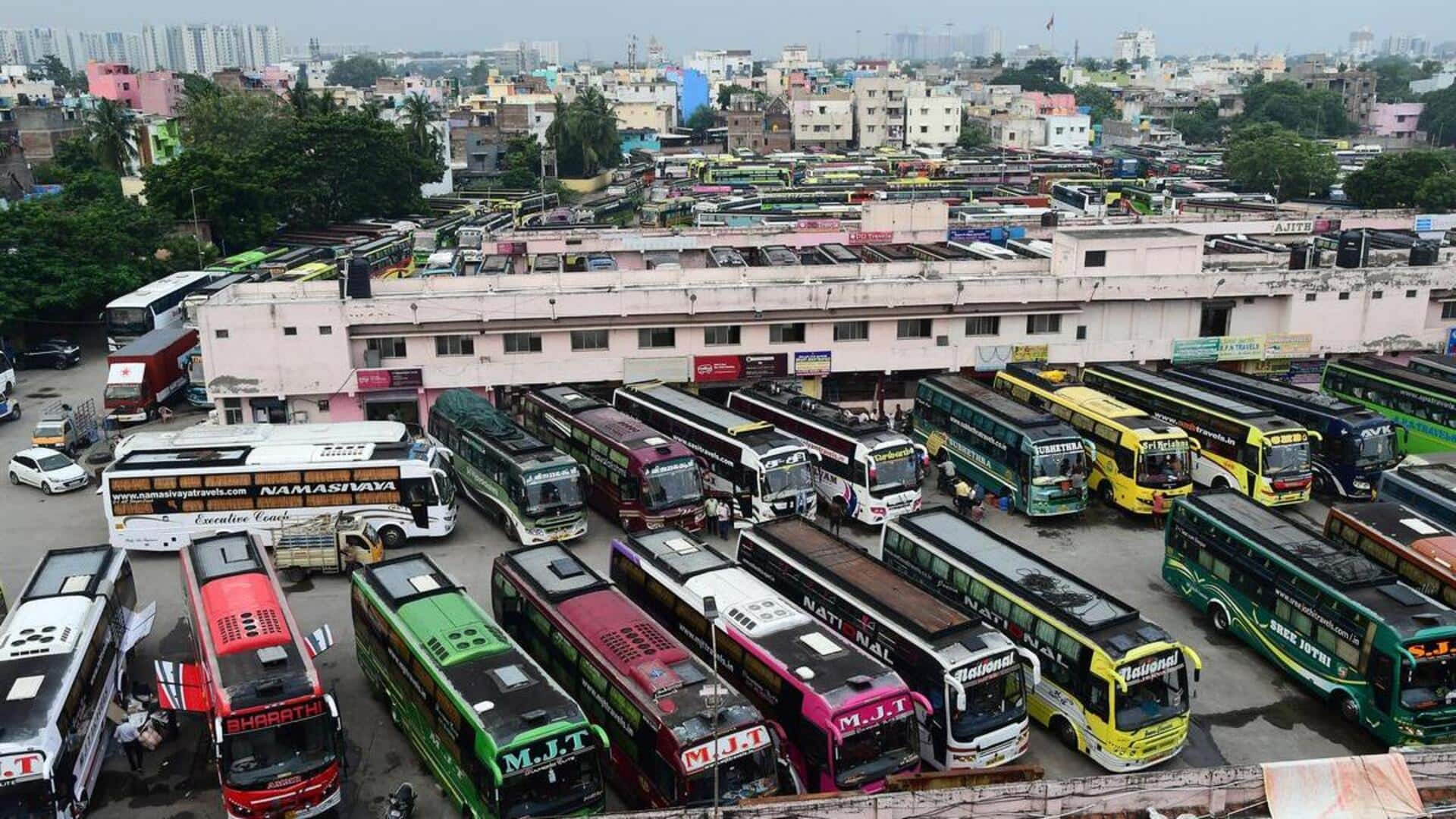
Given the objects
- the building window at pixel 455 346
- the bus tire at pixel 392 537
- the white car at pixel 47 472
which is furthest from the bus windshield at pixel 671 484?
the white car at pixel 47 472

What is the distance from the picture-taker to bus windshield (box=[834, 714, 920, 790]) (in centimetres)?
1238

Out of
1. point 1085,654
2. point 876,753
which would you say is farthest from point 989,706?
point 876,753

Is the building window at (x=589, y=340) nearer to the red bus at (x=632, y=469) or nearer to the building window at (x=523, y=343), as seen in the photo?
the building window at (x=523, y=343)

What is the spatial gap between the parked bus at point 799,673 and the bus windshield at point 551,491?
4.75 metres

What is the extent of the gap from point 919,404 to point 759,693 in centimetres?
1408

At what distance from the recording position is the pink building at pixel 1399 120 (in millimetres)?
114562

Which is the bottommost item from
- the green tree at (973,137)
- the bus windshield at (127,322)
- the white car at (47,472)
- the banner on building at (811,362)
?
the white car at (47,472)

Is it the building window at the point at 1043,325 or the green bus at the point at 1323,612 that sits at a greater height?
the building window at the point at 1043,325

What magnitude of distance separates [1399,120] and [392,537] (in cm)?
12546

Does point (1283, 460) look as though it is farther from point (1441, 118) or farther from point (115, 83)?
point (1441, 118)

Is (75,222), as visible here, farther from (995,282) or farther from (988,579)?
(988,579)

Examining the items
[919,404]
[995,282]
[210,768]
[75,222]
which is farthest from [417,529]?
[75,222]

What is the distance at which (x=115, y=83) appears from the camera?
93.6 meters

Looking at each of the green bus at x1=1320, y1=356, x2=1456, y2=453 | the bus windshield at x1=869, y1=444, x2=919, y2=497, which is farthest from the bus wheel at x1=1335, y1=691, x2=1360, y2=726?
the green bus at x1=1320, y1=356, x2=1456, y2=453
